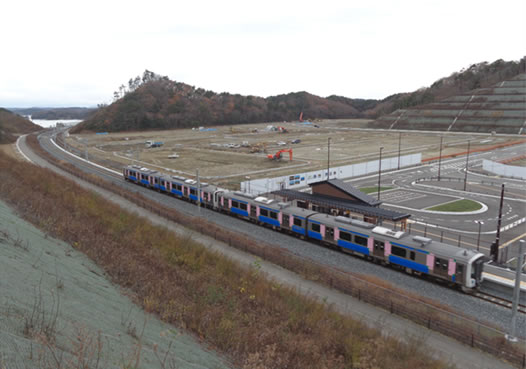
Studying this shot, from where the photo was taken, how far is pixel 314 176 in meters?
56.4

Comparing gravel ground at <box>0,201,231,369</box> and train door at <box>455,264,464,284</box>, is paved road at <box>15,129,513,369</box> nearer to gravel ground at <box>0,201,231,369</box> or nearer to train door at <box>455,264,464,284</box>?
train door at <box>455,264,464,284</box>

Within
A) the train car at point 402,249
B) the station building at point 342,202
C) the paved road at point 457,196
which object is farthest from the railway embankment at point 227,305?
the paved road at point 457,196

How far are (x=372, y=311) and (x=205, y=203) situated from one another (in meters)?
26.7

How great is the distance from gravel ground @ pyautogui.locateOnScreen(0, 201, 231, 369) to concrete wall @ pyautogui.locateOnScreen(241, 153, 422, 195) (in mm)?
36908

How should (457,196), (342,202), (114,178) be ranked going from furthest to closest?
(114,178) → (457,196) → (342,202)

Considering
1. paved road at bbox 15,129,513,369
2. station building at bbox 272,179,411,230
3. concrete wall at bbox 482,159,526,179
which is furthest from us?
concrete wall at bbox 482,159,526,179

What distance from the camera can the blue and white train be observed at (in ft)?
74.5

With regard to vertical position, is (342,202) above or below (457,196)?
above

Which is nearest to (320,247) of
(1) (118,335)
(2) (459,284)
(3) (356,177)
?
(2) (459,284)

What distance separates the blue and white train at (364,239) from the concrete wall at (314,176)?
32.2 feet

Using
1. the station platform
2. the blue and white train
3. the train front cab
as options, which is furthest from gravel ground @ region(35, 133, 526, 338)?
the station platform

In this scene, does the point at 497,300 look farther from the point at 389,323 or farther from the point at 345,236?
the point at 345,236

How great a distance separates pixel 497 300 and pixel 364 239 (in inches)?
350

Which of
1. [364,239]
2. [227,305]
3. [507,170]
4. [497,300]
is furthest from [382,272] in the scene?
[507,170]
